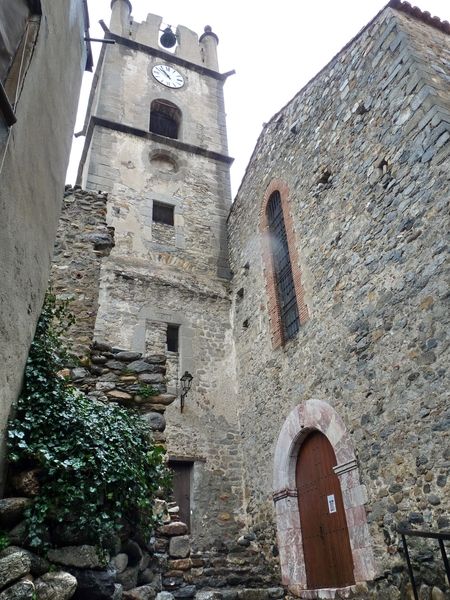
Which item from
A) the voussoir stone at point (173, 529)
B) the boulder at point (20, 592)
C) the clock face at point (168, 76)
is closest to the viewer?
the boulder at point (20, 592)

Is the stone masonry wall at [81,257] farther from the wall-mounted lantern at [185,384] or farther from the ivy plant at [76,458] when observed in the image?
the wall-mounted lantern at [185,384]

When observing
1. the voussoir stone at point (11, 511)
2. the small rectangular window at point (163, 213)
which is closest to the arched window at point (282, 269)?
the small rectangular window at point (163, 213)

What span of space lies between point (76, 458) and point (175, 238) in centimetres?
853

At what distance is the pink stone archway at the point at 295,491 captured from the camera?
5.56m

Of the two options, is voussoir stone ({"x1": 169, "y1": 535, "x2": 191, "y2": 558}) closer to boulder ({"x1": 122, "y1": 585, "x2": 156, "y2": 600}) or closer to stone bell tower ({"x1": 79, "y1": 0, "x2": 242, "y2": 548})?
boulder ({"x1": 122, "y1": 585, "x2": 156, "y2": 600})

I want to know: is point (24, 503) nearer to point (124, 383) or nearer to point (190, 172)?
point (124, 383)

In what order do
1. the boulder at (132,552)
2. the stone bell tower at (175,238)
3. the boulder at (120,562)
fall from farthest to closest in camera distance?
the stone bell tower at (175,238) → the boulder at (132,552) → the boulder at (120,562)

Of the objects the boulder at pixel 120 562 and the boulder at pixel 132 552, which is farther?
the boulder at pixel 132 552

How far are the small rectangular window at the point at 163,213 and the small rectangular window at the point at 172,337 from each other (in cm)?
292

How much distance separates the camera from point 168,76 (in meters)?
14.7

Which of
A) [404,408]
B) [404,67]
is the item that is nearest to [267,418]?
[404,408]

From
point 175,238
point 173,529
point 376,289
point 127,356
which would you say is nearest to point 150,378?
point 127,356

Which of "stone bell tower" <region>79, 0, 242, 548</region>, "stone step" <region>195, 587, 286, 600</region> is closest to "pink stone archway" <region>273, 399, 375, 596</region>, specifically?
"stone step" <region>195, 587, 286, 600</region>

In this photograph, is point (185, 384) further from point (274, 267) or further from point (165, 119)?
point (165, 119)
